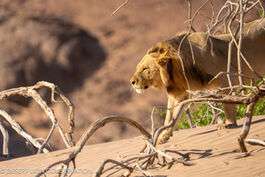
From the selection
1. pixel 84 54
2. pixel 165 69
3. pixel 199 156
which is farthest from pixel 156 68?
pixel 84 54

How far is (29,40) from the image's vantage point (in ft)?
52.1

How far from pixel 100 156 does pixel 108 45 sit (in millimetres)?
11956

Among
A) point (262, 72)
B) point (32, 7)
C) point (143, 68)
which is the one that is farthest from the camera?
point (32, 7)

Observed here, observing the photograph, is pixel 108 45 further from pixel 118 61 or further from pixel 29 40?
pixel 29 40

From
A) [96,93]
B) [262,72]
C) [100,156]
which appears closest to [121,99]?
[96,93]

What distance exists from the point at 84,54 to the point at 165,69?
35.7 feet

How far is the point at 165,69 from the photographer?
558cm

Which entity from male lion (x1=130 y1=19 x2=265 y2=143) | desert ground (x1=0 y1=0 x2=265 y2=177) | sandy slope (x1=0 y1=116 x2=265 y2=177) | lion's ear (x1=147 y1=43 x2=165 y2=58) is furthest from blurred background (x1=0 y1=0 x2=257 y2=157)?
sandy slope (x1=0 y1=116 x2=265 y2=177)

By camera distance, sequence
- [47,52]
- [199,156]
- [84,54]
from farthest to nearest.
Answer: [84,54], [47,52], [199,156]

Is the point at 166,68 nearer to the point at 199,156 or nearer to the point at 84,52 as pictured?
the point at 199,156

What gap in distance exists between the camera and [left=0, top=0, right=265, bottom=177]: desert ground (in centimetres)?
1504

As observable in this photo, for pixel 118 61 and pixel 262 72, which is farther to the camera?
pixel 118 61

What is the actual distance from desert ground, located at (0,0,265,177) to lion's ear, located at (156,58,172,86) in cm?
844

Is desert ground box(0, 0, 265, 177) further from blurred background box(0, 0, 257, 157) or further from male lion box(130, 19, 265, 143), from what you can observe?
male lion box(130, 19, 265, 143)
